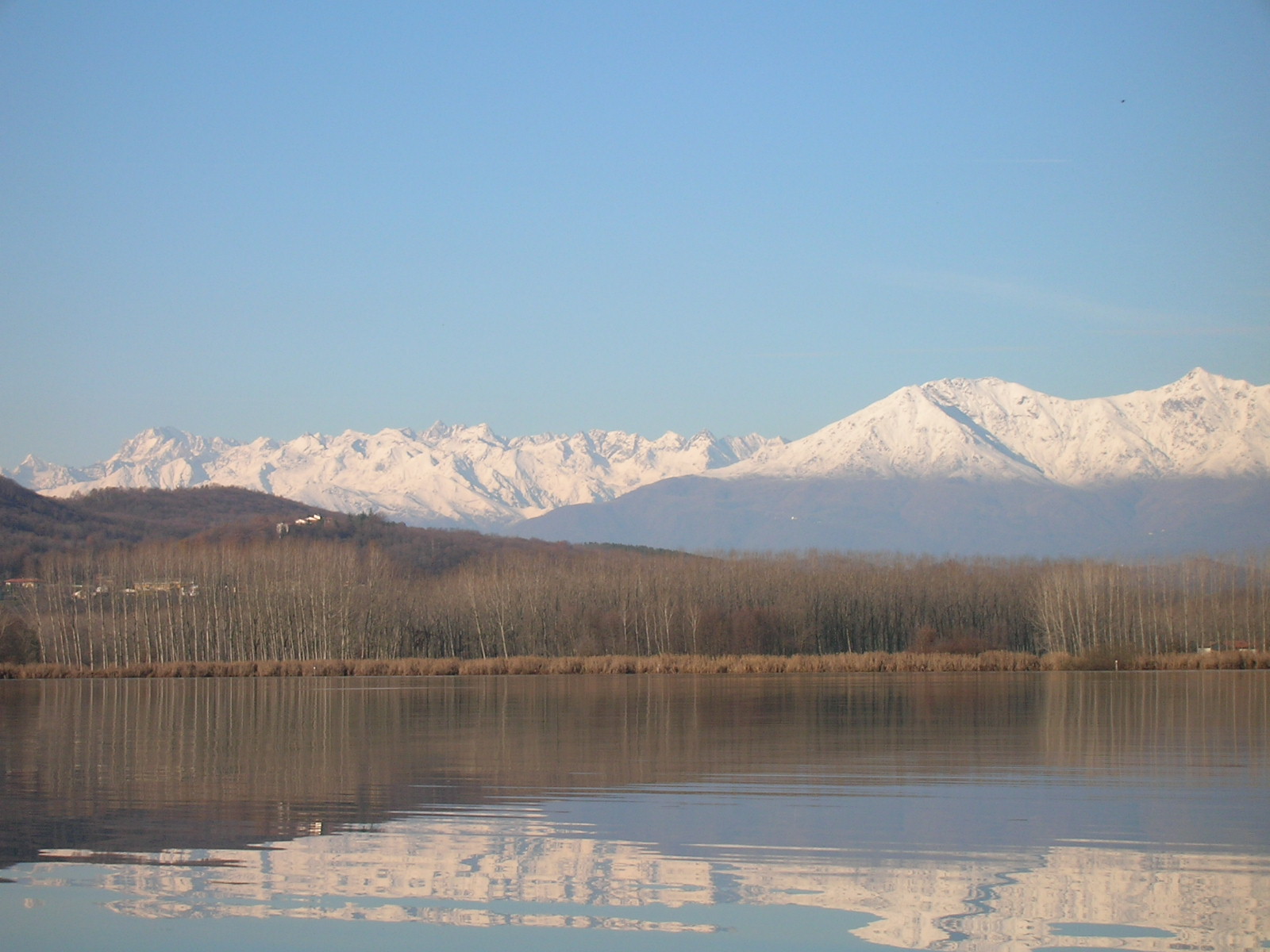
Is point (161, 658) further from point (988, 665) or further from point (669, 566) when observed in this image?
point (988, 665)

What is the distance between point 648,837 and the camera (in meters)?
15.8

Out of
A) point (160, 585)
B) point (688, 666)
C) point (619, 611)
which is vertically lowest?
point (688, 666)

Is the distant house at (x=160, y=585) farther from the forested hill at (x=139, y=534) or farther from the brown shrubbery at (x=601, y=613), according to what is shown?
the forested hill at (x=139, y=534)

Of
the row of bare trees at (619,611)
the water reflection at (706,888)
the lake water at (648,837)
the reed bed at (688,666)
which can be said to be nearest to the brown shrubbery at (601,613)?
the row of bare trees at (619,611)

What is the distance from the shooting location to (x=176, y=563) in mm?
94500

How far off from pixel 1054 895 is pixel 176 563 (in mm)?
90359

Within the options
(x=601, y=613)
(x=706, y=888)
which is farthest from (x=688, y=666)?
(x=706, y=888)

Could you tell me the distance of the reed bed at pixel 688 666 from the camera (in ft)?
221

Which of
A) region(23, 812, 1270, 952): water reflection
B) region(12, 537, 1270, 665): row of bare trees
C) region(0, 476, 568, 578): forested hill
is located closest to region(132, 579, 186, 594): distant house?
region(12, 537, 1270, 665): row of bare trees

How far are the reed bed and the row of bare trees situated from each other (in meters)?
6.34

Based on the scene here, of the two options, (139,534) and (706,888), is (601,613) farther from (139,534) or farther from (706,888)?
(139,534)

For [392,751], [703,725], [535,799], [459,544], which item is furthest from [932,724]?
[459,544]

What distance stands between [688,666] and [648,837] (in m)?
53.0

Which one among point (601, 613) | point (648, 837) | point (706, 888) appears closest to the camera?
point (706, 888)
